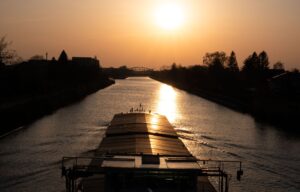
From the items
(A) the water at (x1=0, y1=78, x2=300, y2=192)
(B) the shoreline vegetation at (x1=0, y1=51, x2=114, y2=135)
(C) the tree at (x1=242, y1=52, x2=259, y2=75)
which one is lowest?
(A) the water at (x1=0, y1=78, x2=300, y2=192)

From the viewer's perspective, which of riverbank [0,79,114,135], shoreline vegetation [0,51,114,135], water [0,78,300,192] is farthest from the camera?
shoreline vegetation [0,51,114,135]

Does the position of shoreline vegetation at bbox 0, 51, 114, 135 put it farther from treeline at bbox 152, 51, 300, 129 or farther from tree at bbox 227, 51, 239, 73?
tree at bbox 227, 51, 239, 73

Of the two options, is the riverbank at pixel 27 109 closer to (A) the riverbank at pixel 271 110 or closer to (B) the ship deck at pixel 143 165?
(B) the ship deck at pixel 143 165

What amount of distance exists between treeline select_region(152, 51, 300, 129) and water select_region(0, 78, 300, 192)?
4654 millimetres

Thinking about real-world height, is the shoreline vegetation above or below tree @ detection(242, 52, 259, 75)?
below

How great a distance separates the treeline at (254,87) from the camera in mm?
56375

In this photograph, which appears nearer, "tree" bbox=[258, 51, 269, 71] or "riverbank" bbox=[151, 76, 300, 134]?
"riverbank" bbox=[151, 76, 300, 134]

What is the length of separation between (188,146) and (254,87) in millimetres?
65393

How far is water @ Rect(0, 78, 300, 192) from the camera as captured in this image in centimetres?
2320

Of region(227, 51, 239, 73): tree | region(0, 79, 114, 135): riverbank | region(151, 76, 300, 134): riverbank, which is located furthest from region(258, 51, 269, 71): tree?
region(0, 79, 114, 135): riverbank

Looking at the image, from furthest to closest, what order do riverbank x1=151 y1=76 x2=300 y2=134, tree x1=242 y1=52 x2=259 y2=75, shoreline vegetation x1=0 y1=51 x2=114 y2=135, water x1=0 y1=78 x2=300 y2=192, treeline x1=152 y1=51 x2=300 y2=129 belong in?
tree x1=242 y1=52 x2=259 y2=75 < treeline x1=152 y1=51 x2=300 y2=129 < riverbank x1=151 y1=76 x2=300 y2=134 < shoreline vegetation x1=0 y1=51 x2=114 y2=135 < water x1=0 y1=78 x2=300 y2=192

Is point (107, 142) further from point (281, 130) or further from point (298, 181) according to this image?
point (281, 130)

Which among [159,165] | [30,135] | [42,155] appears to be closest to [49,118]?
[30,135]

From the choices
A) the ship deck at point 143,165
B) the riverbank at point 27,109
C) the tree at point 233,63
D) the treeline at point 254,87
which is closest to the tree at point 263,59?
the treeline at point 254,87
